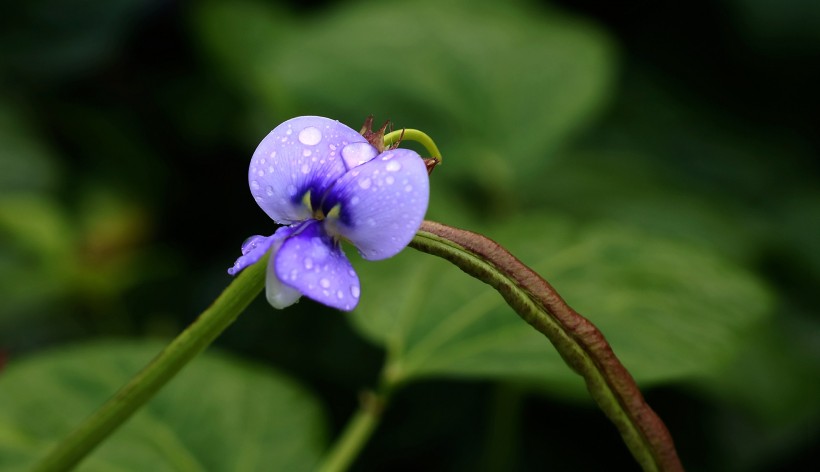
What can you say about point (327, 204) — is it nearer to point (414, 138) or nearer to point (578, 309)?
point (414, 138)

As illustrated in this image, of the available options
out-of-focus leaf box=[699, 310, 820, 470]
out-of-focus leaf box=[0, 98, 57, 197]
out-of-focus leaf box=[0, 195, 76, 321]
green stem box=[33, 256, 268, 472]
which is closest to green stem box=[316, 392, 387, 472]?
green stem box=[33, 256, 268, 472]

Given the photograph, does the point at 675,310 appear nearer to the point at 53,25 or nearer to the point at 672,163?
the point at 672,163

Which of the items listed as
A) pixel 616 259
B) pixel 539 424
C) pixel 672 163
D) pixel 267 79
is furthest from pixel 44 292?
pixel 672 163

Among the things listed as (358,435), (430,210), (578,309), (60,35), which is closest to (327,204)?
(358,435)

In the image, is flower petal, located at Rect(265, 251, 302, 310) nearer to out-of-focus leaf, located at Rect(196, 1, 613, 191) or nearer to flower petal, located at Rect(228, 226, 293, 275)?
flower petal, located at Rect(228, 226, 293, 275)

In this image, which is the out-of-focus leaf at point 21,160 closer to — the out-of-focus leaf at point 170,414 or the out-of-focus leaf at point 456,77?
the out-of-focus leaf at point 456,77

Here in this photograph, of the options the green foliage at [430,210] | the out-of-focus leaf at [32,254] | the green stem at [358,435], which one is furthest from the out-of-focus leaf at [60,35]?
the green stem at [358,435]
